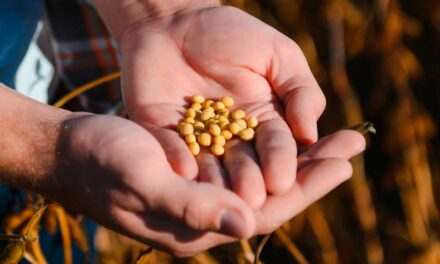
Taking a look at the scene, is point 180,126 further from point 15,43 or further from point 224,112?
point 15,43

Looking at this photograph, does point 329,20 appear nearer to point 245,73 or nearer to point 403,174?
point 403,174

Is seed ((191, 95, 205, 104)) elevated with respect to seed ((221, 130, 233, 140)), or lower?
elevated

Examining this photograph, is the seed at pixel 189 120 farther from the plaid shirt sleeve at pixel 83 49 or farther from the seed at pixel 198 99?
the plaid shirt sleeve at pixel 83 49

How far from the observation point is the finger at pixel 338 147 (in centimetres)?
76

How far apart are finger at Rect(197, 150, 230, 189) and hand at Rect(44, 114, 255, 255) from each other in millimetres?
63

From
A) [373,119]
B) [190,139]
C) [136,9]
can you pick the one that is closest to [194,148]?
[190,139]

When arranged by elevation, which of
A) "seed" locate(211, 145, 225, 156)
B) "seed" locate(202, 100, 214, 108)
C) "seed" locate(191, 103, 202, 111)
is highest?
"seed" locate(211, 145, 225, 156)

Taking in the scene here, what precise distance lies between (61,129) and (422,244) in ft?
2.68

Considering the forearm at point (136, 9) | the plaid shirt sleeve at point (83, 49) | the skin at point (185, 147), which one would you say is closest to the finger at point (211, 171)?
the skin at point (185, 147)

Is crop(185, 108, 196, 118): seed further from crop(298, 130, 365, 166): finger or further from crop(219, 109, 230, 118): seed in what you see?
crop(298, 130, 365, 166): finger

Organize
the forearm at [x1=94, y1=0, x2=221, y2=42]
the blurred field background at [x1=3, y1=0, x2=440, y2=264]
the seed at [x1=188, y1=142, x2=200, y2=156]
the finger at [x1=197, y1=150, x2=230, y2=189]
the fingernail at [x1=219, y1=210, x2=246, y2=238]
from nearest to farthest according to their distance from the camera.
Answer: the fingernail at [x1=219, y1=210, x2=246, y2=238], the finger at [x1=197, y1=150, x2=230, y2=189], the seed at [x1=188, y1=142, x2=200, y2=156], the forearm at [x1=94, y1=0, x2=221, y2=42], the blurred field background at [x1=3, y1=0, x2=440, y2=264]

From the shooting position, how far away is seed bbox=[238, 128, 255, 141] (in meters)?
0.88

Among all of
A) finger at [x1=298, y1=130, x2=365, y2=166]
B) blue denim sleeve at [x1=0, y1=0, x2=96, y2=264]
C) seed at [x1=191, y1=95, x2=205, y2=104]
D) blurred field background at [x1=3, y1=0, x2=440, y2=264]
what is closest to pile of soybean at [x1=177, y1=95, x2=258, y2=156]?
seed at [x1=191, y1=95, x2=205, y2=104]

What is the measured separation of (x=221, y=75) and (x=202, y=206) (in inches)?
14.7
